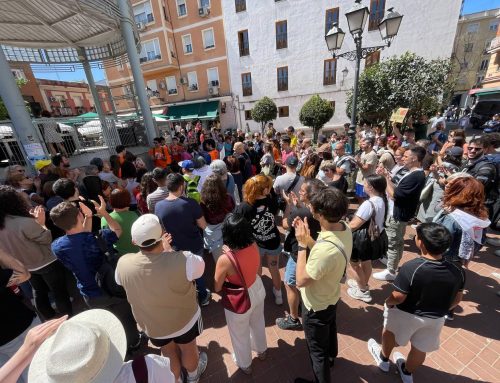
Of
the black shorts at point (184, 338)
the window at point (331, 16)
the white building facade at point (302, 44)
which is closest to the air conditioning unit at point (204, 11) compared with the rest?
the white building facade at point (302, 44)

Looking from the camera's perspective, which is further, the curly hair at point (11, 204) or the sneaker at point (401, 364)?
the curly hair at point (11, 204)

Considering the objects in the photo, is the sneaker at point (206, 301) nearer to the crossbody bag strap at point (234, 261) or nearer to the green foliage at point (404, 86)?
the crossbody bag strap at point (234, 261)

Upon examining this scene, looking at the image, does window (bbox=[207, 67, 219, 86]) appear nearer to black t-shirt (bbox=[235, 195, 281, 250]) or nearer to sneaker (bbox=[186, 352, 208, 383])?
black t-shirt (bbox=[235, 195, 281, 250])

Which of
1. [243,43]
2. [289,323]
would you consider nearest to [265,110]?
Answer: [243,43]

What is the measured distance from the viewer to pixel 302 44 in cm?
1867

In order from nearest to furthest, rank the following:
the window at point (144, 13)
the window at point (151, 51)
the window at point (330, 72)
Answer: the window at point (330, 72)
the window at point (144, 13)
the window at point (151, 51)

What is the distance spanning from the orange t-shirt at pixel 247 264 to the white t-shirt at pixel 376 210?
1.50 metres

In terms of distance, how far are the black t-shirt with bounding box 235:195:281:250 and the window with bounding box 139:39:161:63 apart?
943 inches

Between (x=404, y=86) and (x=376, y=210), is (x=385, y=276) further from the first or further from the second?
(x=404, y=86)

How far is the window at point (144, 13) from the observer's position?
2052cm

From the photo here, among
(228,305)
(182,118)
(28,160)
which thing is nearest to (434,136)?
(228,305)

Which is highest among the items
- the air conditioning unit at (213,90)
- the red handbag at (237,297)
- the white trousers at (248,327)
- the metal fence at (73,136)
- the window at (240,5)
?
the window at (240,5)

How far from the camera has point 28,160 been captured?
221 inches

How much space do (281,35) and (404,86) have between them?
499 inches
